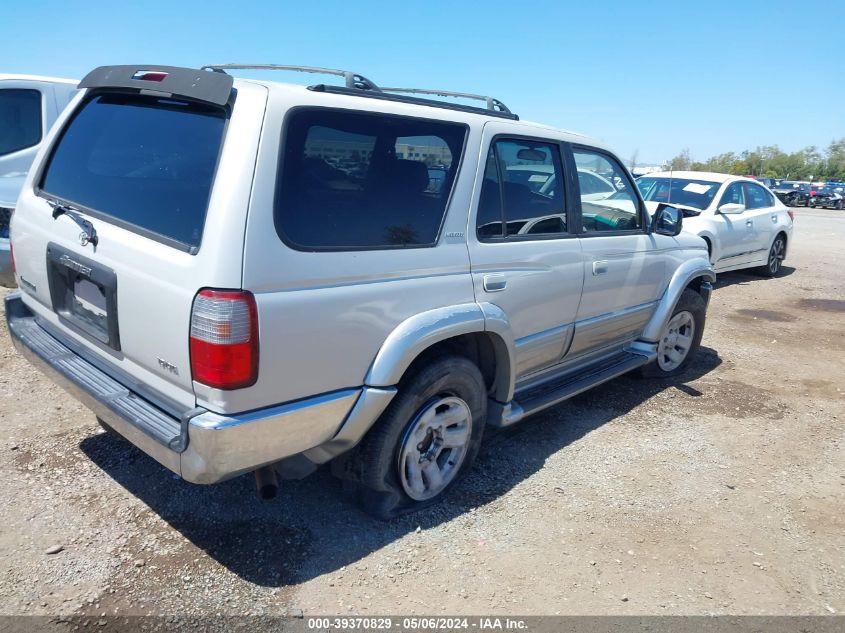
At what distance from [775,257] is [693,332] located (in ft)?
21.8

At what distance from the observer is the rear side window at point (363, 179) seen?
249 cm

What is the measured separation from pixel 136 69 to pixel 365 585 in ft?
8.27

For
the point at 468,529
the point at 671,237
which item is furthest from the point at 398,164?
the point at 671,237

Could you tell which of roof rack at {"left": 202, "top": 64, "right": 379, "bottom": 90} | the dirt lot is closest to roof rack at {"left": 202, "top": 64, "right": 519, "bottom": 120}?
roof rack at {"left": 202, "top": 64, "right": 379, "bottom": 90}

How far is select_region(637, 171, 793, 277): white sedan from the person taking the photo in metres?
9.22

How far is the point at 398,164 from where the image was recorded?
2.92 m

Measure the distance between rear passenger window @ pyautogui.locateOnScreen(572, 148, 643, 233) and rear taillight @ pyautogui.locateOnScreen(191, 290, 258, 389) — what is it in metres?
2.47

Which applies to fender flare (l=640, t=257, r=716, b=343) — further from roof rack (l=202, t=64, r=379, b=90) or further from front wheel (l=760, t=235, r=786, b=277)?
front wheel (l=760, t=235, r=786, b=277)

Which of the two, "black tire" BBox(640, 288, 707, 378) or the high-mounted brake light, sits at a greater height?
the high-mounted brake light

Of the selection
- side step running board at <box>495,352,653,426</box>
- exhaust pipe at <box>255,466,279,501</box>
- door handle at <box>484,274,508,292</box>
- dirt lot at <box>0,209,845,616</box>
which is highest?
door handle at <box>484,274,508,292</box>

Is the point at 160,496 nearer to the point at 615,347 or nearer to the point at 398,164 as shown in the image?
the point at 398,164

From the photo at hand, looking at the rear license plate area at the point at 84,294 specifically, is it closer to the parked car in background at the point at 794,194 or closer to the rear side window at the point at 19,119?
the rear side window at the point at 19,119

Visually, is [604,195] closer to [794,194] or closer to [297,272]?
[297,272]

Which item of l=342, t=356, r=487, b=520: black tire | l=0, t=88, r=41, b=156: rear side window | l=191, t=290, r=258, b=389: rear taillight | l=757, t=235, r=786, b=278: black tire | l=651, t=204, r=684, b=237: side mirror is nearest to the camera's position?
l=191, t=290, r=258, b=389: rear taillight
